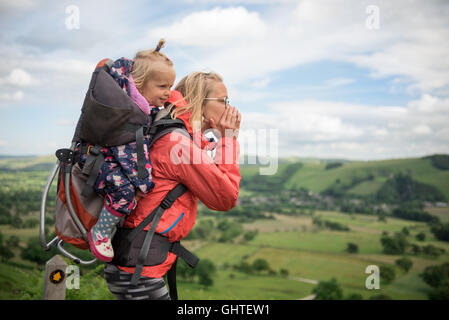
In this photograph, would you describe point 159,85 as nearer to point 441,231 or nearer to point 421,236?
point 421,236

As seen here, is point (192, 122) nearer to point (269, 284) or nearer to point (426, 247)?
point (269, 284)

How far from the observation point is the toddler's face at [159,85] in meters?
2.22

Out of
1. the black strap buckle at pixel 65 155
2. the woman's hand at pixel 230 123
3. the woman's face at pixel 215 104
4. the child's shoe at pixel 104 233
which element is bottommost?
the child's shoe at pixel 104 233

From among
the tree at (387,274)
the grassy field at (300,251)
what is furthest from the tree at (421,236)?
the tree at (387,274)

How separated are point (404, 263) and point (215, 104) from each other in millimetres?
86389

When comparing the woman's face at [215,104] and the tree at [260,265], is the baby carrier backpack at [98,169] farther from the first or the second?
the tree at [260,265]

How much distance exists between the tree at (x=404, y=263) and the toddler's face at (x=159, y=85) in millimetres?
84778

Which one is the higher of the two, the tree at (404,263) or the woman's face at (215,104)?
the woman's face at (215,104)

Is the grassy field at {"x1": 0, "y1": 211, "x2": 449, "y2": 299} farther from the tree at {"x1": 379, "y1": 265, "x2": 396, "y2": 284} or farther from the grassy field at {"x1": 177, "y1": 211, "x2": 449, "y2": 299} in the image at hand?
the tree at {"x1": 379, "y1": 265, "x2": 396, "y2": 284}

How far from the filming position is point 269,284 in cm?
6050

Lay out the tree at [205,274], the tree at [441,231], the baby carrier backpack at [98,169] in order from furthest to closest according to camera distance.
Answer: the tree at [441,231] → the tree at [205,274] → the baby carrier backpack at [98,169]

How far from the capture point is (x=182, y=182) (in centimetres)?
209
